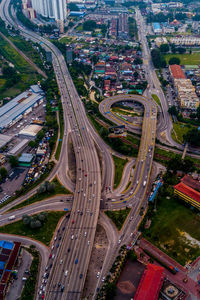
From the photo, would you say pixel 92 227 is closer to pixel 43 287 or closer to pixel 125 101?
pixel 43 287

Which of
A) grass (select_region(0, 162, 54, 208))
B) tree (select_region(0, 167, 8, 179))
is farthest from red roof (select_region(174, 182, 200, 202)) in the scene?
tree (select_region(0, 167, 8, 179))

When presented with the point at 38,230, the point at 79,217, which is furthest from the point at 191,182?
the point at 38,230

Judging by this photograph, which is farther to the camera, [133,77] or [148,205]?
[133,77]

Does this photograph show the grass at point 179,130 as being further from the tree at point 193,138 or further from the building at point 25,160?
the building at point 25,160

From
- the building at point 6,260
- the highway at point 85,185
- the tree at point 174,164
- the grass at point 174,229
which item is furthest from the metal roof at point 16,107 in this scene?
the grass at point 174,229

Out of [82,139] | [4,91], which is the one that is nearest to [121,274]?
[82,139]

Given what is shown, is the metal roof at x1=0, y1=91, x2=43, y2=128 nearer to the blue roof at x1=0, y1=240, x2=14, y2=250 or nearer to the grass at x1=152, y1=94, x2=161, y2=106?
the grass at x1=152, y1=94, x2=161, y2=106
